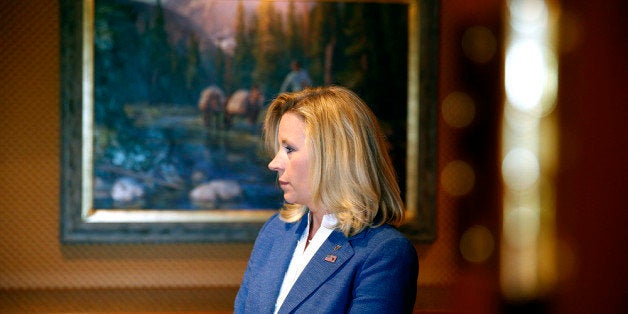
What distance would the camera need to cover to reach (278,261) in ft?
5.83

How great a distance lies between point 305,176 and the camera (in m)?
1.68

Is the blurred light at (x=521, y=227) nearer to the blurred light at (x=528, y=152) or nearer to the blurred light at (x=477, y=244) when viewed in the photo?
the blurred light at (x=528, y=152)

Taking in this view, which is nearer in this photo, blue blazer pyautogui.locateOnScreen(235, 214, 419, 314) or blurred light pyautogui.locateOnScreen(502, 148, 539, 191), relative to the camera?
blue blazer pyautogui.locateOnScreen(235, 214, 419, 314)

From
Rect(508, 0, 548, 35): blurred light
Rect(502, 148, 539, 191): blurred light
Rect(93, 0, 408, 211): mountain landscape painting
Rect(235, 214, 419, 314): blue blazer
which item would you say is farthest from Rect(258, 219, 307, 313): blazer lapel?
Rect(508, 0, 548, 35): blurred light

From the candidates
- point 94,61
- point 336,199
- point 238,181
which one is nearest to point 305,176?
point 336,199

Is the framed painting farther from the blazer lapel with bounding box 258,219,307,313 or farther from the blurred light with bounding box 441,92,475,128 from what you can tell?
the blazer lapel with bounding box 258,219,307,313

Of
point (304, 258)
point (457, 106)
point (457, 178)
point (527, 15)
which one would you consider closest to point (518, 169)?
point (457, 178)

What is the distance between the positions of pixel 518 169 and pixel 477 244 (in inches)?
20.5

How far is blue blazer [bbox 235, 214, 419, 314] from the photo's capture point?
154 centimetres

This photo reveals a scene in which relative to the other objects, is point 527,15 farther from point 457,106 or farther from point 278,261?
point 278,261

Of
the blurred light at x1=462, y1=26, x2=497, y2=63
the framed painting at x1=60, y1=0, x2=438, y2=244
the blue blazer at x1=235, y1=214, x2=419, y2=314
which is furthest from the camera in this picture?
the blurred light at x1=462, y1=26, x2=497, y2=63

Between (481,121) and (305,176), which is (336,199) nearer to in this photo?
(305,176)

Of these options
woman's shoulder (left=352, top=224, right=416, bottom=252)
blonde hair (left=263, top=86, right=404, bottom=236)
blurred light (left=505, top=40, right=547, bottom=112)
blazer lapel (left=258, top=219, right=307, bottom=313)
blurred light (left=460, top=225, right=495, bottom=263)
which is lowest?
blurred light (left=460, top=225, right=495, bottom=263)

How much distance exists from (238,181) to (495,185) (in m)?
1.53
